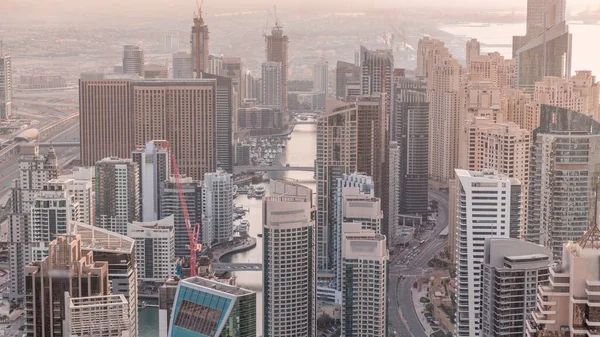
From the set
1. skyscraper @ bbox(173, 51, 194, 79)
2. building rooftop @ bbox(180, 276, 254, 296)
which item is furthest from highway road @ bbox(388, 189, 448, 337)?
skyscraper @ bbox(173, 51, 194, 79)

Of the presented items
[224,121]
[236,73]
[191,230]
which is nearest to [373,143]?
[191,230]

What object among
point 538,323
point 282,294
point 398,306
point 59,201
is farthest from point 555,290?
point 59,201

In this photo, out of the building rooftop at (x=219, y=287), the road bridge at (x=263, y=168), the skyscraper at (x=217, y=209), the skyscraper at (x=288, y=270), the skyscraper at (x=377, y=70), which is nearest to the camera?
the building rooftop at (x=219, y=287)

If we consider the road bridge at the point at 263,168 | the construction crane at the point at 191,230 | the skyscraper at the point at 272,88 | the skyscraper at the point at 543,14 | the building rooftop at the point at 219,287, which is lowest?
the construction crane at the point at 191,230

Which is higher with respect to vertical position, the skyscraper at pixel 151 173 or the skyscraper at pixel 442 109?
the skyscraper at pixel 442 109

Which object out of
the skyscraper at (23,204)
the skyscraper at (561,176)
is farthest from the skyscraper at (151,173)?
the skyscraper at (561,176)

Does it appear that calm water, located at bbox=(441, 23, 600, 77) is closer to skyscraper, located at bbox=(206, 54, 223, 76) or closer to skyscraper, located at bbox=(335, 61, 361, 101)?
skyscraper, located at bbox=(335, 61, 361, 101)

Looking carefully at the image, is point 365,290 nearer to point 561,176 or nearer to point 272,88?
point 561,176

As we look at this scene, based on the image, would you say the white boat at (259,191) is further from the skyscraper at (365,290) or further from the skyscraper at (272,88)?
the skyscraper at (365,290)
